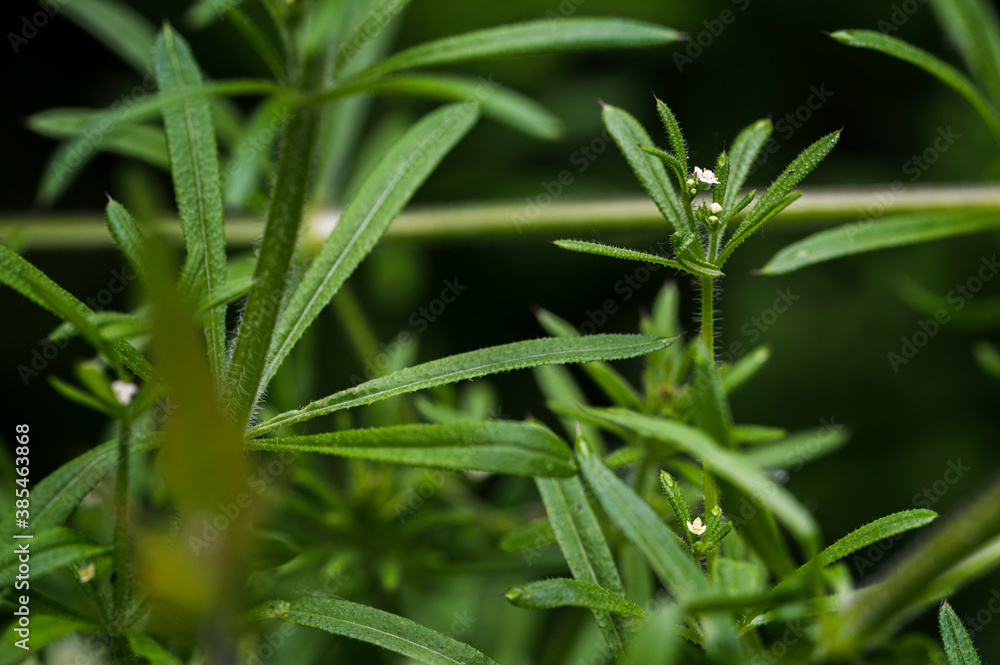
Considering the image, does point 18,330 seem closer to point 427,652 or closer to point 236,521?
point 427,652

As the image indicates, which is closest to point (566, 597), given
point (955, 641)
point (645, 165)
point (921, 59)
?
point (955, 641)

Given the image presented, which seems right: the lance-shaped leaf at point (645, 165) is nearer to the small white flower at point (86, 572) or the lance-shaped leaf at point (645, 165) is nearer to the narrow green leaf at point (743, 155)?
the narrow green leaf at point (743, 155)

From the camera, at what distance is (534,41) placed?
1.58 metres

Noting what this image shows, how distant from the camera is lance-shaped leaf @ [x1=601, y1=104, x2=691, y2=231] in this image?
4.31 feet

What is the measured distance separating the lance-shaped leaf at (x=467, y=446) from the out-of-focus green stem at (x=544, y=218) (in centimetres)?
151

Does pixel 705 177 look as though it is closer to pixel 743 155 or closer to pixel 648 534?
pixel 743 155

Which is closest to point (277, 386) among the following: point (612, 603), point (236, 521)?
point (612, 603)

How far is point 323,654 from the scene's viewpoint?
2.12m

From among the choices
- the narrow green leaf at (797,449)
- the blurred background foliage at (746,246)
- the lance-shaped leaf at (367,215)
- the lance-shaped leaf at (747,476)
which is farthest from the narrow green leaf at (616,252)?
the blurred background foliage at (746,246)

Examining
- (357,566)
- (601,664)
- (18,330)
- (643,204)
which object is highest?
(18,330)

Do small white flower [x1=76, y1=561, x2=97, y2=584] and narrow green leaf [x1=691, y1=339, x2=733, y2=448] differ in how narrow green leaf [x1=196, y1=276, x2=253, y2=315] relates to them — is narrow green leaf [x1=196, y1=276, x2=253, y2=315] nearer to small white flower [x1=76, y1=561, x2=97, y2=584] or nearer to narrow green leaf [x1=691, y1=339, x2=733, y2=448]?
small white flower [x1=76, y1=561, x2=97, y2=584]

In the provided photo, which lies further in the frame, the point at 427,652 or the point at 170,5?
the point at 170,5

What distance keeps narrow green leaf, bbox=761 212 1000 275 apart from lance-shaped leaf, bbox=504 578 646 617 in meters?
0.64

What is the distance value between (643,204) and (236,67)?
2199 mm
